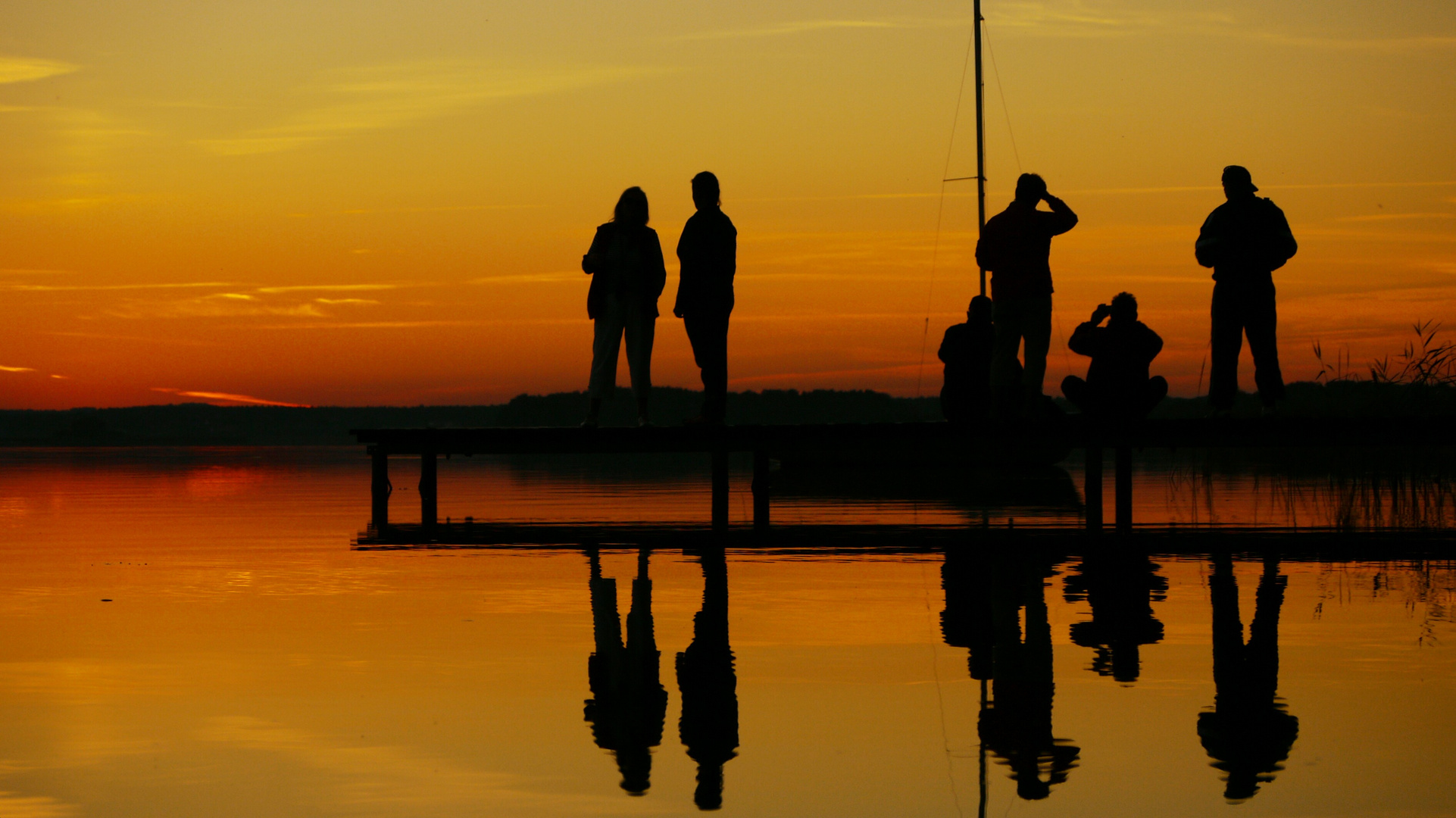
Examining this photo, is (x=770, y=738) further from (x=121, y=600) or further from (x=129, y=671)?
(x=121, y=600)

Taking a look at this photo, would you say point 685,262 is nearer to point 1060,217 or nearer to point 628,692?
point 1060,217

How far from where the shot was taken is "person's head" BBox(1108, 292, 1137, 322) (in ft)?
45.2

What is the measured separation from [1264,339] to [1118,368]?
6.97ft

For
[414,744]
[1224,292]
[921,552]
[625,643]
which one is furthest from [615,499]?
[414,744]

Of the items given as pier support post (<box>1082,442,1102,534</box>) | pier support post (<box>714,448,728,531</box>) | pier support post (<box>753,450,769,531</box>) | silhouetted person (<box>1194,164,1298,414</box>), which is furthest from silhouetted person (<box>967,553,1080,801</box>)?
pier support post (<box>753,450,769,531</box>)

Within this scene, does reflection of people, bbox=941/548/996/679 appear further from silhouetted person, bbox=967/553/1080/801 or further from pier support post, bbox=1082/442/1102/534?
pier support post, bbox=1082/442/1102/534

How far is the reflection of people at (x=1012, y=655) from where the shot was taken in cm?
511

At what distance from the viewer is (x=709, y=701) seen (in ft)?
20.2

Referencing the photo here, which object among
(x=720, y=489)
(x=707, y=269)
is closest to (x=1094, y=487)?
(x=720, y=489)

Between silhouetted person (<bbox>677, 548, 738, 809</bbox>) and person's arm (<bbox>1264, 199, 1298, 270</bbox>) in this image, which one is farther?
person's arm (<bbox>1264, 199, 1298, 270</bbox>)

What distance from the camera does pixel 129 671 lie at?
6969 mm

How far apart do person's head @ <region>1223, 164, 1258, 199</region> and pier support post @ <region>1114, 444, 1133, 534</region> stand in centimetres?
337

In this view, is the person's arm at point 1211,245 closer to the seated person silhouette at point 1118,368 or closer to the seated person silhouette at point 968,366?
the seated person silhouette at point 1118,368

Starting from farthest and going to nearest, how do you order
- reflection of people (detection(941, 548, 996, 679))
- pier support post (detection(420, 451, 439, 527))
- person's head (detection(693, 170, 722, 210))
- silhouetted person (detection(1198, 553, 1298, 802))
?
1. pier support post (detection(420, 451, 439, 527))
2. person's head (detection(693, 170, 722, 210))
3. reflection of people (detection(941, 548, 996, 679))
4. silhouetted person (detection(1198, 553, 1298, 802))
